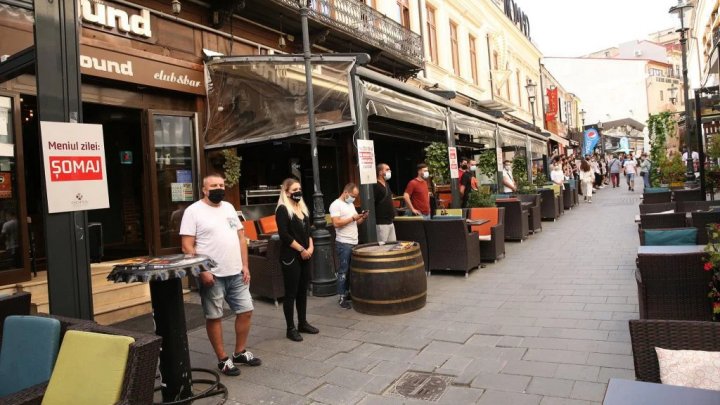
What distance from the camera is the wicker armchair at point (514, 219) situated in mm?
10781

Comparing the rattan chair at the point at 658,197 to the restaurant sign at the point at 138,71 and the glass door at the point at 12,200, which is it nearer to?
the restaurant sign at the point at 138,71

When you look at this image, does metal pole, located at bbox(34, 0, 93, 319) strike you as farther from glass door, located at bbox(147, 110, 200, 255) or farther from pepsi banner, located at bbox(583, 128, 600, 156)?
pepsi banner, located at bbox(583, 128, 600, 156)

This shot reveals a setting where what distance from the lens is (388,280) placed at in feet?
18.6

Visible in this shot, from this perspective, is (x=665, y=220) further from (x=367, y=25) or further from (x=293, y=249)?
(x=367, y=25)

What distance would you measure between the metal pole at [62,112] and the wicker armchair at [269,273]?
3.05 m

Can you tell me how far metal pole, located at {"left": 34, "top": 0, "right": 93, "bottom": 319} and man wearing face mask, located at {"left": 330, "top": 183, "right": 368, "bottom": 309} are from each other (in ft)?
10.3

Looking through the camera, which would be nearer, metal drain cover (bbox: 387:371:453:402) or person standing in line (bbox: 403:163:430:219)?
metal drain cover (bbox: 387:371:453:402)

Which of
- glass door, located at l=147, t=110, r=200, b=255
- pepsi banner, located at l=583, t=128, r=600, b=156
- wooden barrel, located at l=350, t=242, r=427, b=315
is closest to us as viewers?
wooden barrel, located at l=350, t=242, r=427, b=315

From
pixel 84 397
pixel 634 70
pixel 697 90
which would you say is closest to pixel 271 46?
pixel 697 90

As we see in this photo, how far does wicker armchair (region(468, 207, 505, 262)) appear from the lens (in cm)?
867

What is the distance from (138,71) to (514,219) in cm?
810

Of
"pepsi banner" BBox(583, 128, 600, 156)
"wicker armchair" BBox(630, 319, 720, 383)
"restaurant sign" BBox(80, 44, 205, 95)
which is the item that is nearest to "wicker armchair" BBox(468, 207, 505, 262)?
"restaurant sign" BBox(80, 44, 205, 95)

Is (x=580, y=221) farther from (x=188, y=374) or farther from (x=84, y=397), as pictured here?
(x=84, y=397)

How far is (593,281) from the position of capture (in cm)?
686
